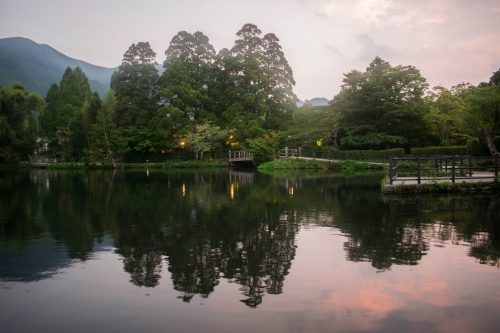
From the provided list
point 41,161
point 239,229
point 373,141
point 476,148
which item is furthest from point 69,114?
point 239,229

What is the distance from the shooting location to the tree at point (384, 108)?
171 ft

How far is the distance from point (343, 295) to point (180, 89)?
5652cm

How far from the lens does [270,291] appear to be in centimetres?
744

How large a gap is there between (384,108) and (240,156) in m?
18.9

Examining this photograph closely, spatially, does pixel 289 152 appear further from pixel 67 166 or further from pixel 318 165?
pixel 67 166

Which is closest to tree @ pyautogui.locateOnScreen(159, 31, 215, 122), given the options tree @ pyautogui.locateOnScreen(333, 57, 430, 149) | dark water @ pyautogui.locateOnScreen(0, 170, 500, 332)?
tree @ pyautogui.locateOnScreen(333, 57, 430, 149)

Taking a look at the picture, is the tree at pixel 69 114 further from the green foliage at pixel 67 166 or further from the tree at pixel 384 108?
the tree at pixel 384 108

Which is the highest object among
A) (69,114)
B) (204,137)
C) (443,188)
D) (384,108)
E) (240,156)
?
(69,114)

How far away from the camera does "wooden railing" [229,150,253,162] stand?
56878 millimetres

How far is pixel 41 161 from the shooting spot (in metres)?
70.4

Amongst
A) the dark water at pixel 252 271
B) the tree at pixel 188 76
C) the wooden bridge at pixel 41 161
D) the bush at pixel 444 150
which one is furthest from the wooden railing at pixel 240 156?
the dark water at pixel 252 271

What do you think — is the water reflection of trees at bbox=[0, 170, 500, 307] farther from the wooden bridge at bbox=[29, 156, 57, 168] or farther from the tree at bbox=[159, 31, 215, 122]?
the wooden bridge at bbox=[29, 156, 57, 168]

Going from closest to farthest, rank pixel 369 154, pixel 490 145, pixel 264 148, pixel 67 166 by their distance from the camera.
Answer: pixel 490 145 < pixel 369 154 < pixel 264 148 < pixel 67 166

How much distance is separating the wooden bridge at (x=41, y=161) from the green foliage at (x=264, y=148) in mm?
32877
